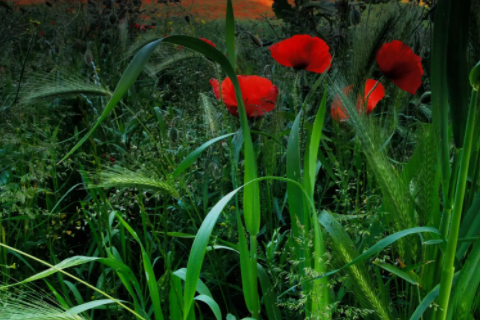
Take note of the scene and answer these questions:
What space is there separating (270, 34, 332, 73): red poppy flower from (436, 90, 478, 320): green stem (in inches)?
23.1

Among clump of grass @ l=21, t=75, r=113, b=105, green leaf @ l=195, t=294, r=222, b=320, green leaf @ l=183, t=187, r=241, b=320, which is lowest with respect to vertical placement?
green leaf @ l=195, t=294, r=222, b=320

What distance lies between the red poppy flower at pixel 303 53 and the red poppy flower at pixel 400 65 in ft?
0.43

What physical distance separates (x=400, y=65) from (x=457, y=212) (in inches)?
21.9

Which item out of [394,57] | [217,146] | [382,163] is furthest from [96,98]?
[382,163]

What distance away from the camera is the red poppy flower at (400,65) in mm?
1054

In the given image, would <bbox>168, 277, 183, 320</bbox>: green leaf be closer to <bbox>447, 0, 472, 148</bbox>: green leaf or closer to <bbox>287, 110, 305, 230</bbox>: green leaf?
<bbox>287, 110, 305, 230</bbox>: green leaf

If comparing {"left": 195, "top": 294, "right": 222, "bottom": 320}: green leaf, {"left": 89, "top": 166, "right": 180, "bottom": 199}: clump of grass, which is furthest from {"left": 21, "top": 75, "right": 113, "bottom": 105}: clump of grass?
{"left": 195, "top": 294, "right": 222, "bottom": 320}: green leaf

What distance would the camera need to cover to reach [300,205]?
2.77 ft

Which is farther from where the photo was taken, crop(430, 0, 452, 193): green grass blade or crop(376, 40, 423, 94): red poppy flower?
crop(376, 40, 423, 94): red poppy flower

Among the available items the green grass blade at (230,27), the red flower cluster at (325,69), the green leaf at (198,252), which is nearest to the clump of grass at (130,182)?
the green leaf at (198,252)

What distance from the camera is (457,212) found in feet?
1.93

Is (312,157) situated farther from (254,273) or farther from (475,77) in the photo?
(475,77)

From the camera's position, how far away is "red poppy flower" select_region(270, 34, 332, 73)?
1.14m

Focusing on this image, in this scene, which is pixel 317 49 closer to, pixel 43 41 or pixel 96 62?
pixel 96 62
